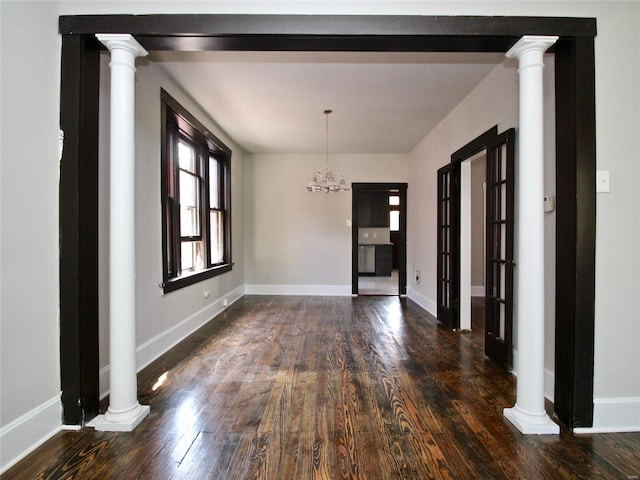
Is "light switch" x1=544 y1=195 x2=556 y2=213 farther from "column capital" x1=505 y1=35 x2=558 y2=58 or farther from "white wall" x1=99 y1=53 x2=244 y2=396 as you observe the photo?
"white wall" x1=99 y1=53 x2=244 y2=396

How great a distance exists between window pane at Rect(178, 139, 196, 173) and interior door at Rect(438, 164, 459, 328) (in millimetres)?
3198

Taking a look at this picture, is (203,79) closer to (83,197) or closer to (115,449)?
(83,197)

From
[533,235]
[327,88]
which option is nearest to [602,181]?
[533,235]

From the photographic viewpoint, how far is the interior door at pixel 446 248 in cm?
423

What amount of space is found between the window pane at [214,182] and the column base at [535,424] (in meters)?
4.51

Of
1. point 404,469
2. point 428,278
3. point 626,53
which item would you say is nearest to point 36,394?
point 404,469

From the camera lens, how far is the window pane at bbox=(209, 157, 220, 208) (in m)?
5.27

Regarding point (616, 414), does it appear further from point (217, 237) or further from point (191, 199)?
point (217, 237)

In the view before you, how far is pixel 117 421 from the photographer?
6.61 ft

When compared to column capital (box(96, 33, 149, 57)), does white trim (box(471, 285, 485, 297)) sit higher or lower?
lower

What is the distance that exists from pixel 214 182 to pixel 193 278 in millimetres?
1916

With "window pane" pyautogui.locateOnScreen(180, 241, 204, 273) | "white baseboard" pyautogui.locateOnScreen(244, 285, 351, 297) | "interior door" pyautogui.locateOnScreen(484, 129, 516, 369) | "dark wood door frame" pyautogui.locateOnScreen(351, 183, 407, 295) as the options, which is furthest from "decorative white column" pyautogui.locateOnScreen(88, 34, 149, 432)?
"dark wood door frame" pyautogui.locateOnScreen(351, 183, 407, 295)

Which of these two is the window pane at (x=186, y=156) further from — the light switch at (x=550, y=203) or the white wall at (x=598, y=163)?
the light switch at (x=550, y=203)

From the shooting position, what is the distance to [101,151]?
236 centimetres
